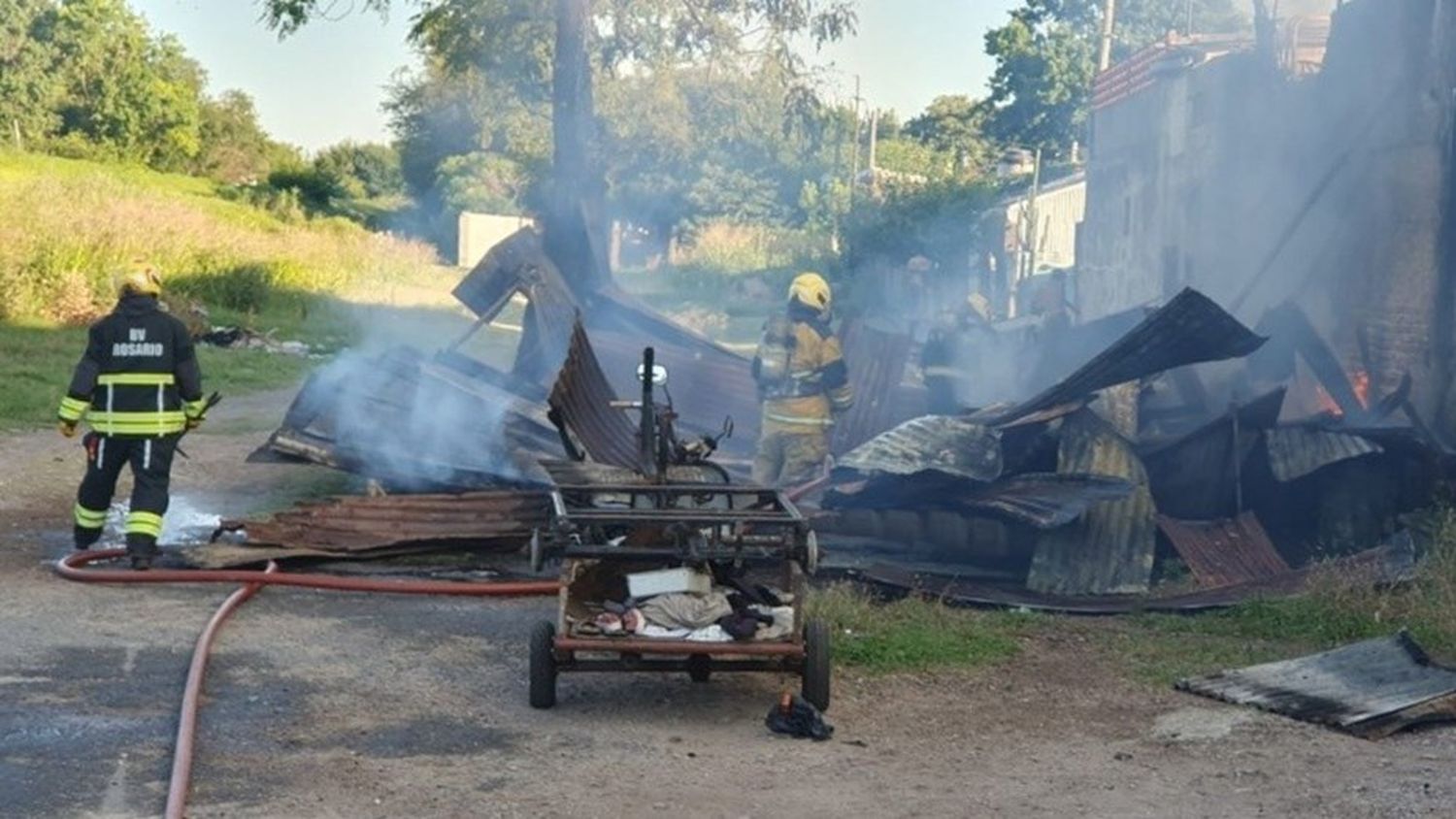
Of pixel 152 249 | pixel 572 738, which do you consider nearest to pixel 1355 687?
pixel 572 738

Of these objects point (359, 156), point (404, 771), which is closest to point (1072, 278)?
point (404, 771)

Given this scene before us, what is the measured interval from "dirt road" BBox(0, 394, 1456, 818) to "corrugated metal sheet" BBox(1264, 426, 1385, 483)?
252 cm

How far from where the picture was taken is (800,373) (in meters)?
11.9

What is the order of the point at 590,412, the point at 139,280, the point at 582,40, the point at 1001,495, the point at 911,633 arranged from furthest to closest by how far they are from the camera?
the point at 582,40 < the point at 590,412 < the point at 1001,495 < the point at 139,280 < the point at 911,633

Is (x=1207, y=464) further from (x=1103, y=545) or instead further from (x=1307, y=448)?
(x=1103, y=545)

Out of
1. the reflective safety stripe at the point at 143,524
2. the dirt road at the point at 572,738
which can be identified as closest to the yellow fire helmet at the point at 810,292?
the dirt road at the point at 572,738

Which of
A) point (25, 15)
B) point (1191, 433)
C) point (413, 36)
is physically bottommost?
point (1191, 433)

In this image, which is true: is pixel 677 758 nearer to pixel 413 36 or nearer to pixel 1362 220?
pixel 1362 220

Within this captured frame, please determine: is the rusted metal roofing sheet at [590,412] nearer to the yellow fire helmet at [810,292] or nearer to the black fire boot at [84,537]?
the yellow fire helmet at [810,292]

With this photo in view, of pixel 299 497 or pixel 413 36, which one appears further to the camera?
pixel 413 36

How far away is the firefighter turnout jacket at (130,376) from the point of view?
9656mm

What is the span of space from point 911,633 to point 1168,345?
2.92 m

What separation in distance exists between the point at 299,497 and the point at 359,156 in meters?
52.4

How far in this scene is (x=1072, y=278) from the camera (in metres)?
26.4
